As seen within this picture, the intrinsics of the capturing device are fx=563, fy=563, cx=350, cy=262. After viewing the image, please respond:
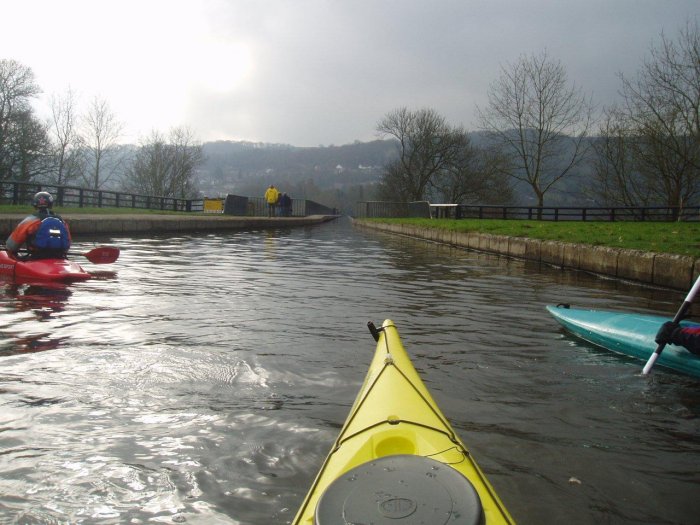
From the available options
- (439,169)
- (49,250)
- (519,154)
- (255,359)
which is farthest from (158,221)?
(439,169)

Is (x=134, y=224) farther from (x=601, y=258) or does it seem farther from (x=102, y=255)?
(x=601, y=258)

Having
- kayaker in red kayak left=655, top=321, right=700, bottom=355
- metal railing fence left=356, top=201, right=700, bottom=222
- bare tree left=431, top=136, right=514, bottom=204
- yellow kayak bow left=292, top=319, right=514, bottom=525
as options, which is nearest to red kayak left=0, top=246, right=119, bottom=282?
yellow kayak bow left=292, top=319, right=514, bottom=525

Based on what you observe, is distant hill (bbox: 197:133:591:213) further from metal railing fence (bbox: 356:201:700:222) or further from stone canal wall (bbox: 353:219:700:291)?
stone canal wall (bbox: 353:219:700:291)

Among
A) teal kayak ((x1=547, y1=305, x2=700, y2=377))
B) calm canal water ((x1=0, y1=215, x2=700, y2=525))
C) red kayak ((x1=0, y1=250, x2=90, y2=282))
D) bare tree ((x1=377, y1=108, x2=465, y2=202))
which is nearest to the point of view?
calm canal water ((x1=0, y1=215, x2=700, y2=525))

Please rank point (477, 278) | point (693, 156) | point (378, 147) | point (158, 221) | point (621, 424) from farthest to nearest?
point (378, 147)
point (693, 156)
point (158, 221)
point (477, 278)
point (621, 424)

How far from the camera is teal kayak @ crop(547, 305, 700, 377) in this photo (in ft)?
13.1

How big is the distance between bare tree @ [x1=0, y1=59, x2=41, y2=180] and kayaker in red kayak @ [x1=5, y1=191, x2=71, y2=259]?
28068mm

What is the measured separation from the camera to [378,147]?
125188 mm

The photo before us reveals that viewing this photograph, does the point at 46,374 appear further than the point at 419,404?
Yes

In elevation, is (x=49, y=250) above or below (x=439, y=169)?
below

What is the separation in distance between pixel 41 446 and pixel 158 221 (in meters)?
17.8

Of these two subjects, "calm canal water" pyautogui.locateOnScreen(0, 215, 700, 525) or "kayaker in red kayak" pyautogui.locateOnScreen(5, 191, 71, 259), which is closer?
"calm canal water" pyautogui.locateOnScreen(0, 215, 700, 525)

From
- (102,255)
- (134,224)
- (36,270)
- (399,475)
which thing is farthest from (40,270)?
(134,224)

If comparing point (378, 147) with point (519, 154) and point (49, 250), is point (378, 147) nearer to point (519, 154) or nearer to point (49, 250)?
point (519, 154)
